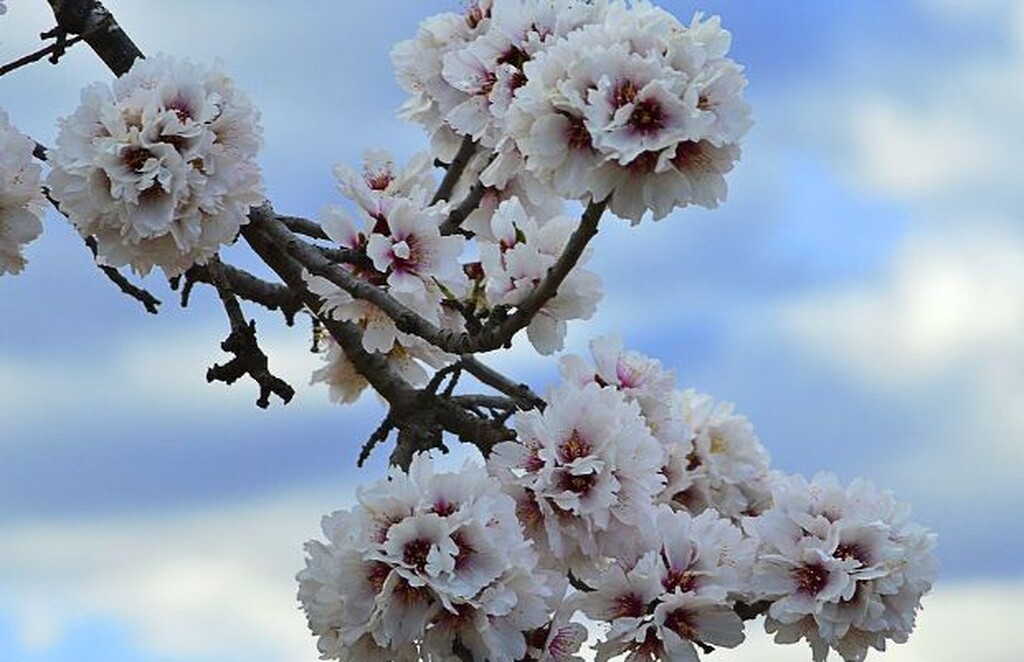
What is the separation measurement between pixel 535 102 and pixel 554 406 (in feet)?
1.76

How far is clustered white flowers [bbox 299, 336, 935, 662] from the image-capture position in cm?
246

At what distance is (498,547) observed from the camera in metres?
2.43

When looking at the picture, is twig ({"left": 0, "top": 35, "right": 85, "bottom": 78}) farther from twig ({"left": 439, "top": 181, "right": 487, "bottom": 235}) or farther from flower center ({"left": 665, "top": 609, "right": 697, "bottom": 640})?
flower center ({"left": 665, "top": 609, "right": 697, "bottom": 640})

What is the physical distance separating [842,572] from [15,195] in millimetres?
1345

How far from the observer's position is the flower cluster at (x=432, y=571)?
2.42 meters

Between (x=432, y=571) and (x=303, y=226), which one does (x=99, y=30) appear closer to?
(x=303, y=226)

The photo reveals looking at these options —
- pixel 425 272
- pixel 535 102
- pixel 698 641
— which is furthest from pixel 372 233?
pixel 698 641

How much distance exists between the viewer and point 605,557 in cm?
269

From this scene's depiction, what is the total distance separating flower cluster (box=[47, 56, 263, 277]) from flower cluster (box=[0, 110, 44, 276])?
0.29 ft

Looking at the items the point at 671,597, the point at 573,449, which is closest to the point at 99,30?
the point at 573,449

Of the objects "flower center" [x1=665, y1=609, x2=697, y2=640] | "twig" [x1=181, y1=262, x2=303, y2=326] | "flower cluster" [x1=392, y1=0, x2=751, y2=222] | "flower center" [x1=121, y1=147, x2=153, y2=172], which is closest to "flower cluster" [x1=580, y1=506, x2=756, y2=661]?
"flower center" [x1=665, y1=609, x2=697, y2=640]

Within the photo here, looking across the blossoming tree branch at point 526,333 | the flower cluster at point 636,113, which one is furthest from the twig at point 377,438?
the flower cluster at point 636,113

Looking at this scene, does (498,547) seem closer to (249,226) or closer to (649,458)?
(649,458)

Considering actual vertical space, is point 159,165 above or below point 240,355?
below
